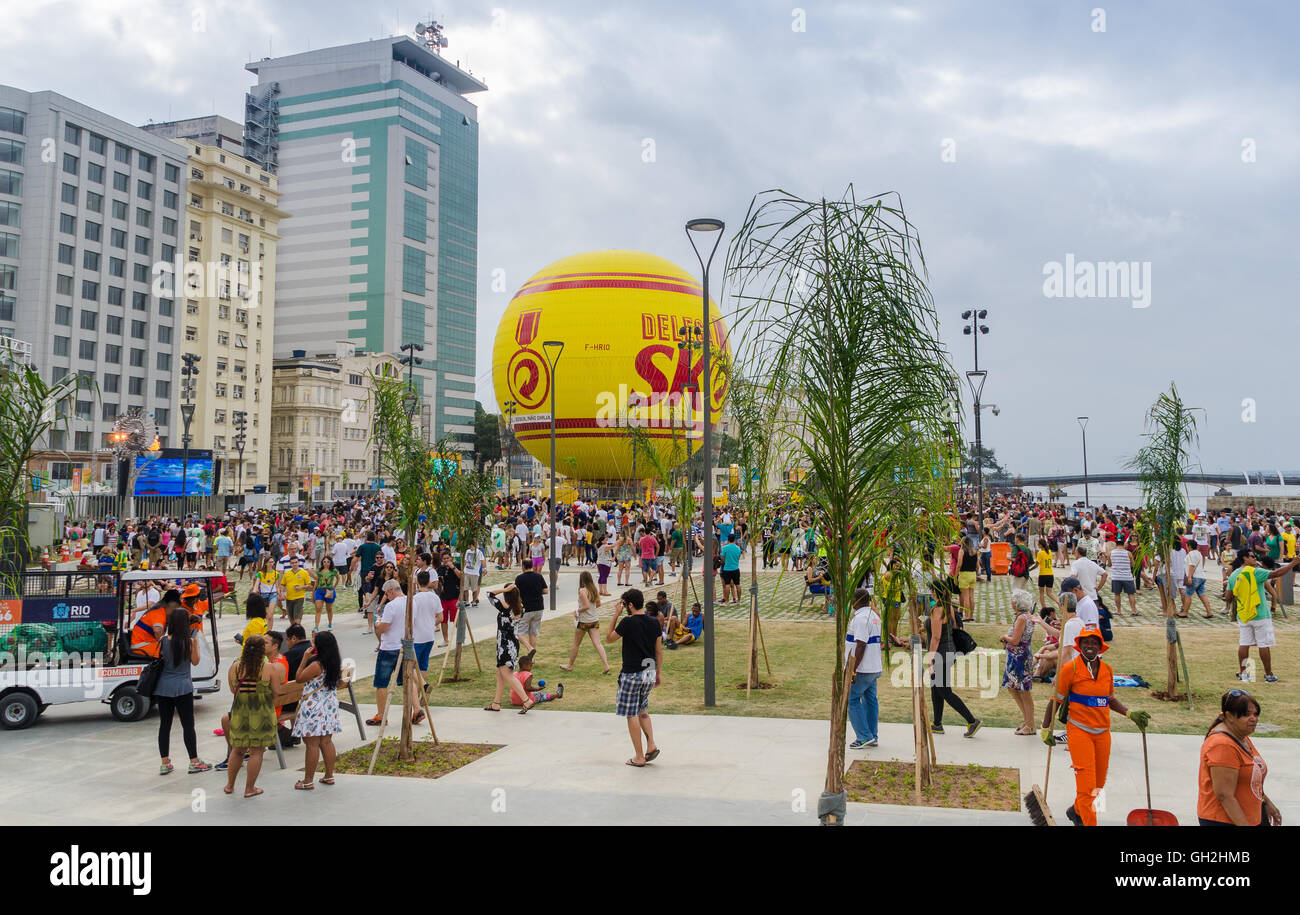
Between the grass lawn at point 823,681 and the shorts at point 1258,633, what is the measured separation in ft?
1.94

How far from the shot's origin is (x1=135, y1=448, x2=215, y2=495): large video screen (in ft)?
181

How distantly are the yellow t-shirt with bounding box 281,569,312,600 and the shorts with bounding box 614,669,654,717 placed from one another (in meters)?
10.0

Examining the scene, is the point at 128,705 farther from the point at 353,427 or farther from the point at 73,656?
the point at 353,427

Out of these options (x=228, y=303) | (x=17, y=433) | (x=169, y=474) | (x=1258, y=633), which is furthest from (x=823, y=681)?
(x=228, y=303)

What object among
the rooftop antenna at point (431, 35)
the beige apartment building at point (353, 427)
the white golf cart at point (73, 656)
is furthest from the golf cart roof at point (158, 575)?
the rooftop antenna at point (431, 35)

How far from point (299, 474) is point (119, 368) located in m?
23.4

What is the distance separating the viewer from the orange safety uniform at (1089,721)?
6574 mm

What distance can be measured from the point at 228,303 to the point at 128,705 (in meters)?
Result: 88.5

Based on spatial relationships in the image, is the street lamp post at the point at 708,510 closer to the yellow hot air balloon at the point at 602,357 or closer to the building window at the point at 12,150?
the yellow hot air balloon at the point at 602,357

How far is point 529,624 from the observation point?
13.6 metres

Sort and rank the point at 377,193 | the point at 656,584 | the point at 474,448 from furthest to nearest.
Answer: the point at 474,448
the point at 377,193
the point at 656,584

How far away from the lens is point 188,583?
42.7 feet
